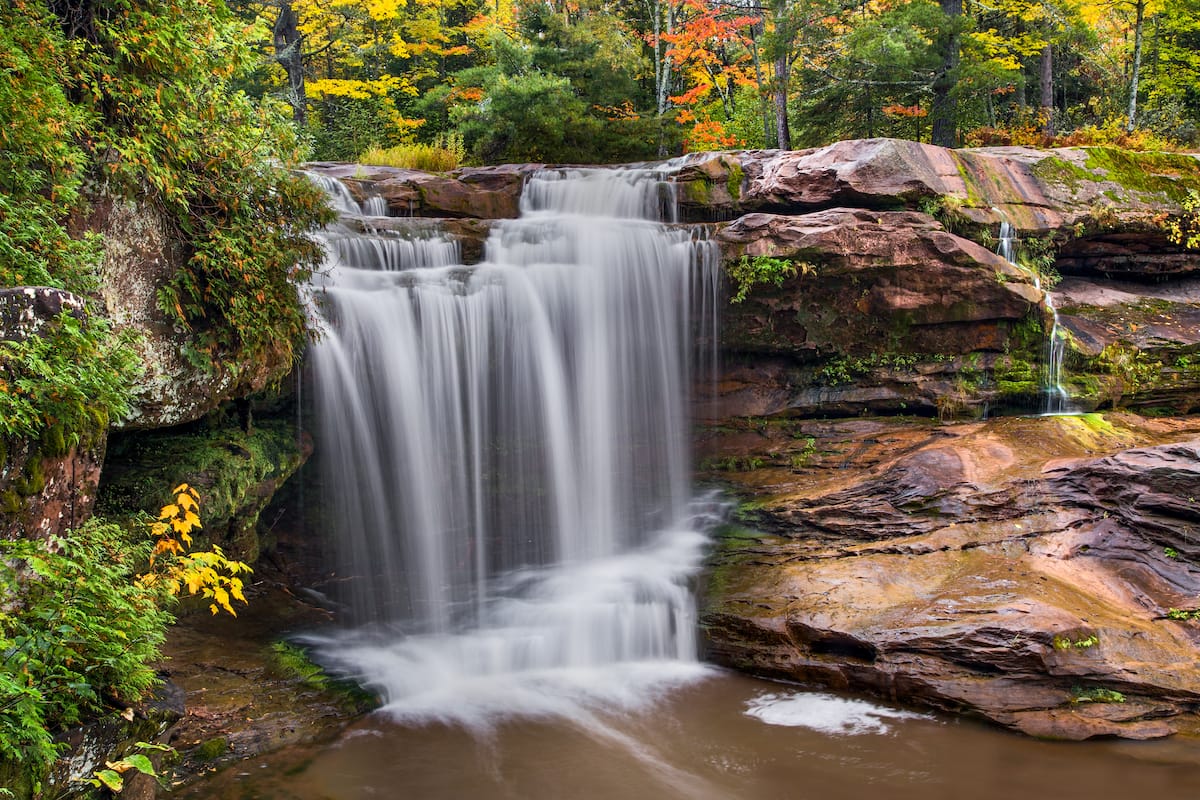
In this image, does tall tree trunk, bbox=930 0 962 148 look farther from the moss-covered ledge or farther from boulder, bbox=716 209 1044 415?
the moss-covered ledge

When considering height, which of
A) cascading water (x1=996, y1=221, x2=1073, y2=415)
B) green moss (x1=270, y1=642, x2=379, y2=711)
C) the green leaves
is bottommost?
green moss (x1=270, y1=642, x2=379, y2=711)

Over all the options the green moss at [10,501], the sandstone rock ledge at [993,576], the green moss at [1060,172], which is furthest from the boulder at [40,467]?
the green moss at [1060,172]

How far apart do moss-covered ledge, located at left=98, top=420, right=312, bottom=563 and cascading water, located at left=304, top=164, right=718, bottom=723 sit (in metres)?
0.62

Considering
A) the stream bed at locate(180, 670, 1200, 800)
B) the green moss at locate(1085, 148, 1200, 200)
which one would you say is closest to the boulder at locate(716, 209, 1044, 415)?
the green moss at locate(1085, 148, 1200, 200)

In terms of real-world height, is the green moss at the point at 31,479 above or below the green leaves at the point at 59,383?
below

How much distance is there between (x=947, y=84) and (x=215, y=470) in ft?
44.0

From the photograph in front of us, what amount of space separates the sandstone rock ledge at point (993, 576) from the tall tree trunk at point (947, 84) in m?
7.37

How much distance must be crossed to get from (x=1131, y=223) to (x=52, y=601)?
40.3 feet

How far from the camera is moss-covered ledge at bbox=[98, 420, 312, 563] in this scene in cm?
670

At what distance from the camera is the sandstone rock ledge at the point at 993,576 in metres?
6.43

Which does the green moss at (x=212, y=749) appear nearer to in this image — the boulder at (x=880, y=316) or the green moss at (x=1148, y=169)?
the boulder at (x=880, y=316)

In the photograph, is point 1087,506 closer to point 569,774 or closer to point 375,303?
point 569,774

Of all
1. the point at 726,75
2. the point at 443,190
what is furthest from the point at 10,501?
the point at 726,75

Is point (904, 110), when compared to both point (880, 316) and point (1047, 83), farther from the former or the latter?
point (880, 316)
